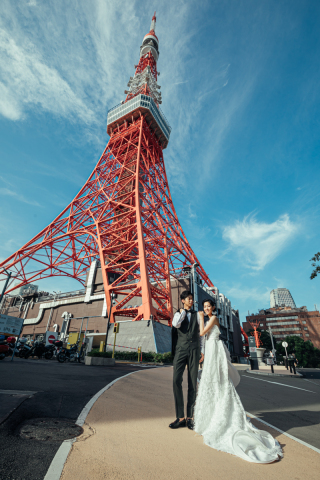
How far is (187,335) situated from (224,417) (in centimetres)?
111

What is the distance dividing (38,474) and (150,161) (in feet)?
120

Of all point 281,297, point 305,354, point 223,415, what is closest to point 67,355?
point 223,415

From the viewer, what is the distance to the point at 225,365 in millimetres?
3607

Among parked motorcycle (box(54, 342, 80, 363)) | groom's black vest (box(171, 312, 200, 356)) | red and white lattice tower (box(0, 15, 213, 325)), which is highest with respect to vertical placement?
red and white lattice tower (box(0, 15, 213, 325))

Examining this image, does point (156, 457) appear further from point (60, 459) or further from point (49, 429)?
point (49, 429)

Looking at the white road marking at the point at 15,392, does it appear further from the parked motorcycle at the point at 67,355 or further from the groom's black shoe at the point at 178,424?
the parked motorcycle at the point at 67,355

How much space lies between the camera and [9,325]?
15898mm

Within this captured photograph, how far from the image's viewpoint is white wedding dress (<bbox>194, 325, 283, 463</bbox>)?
9.06ft

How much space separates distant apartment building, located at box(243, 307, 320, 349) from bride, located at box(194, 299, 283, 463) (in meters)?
91.3

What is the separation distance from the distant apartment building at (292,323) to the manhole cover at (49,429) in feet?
303

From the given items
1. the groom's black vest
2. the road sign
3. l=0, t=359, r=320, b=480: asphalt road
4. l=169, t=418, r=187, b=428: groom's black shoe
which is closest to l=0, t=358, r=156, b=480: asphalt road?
l=0, t=359, r=320, b=480: asphalt road

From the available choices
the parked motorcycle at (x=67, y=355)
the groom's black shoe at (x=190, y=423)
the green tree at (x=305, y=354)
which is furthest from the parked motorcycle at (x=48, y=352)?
the green tree at (x=305, y=354)

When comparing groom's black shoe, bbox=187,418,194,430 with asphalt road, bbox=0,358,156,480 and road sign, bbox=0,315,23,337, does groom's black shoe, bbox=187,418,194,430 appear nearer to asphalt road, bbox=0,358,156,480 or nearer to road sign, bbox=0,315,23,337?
asphalt road, bbox=0,358,156,480

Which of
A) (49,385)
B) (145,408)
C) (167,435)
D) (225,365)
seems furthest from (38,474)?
(49,385)
